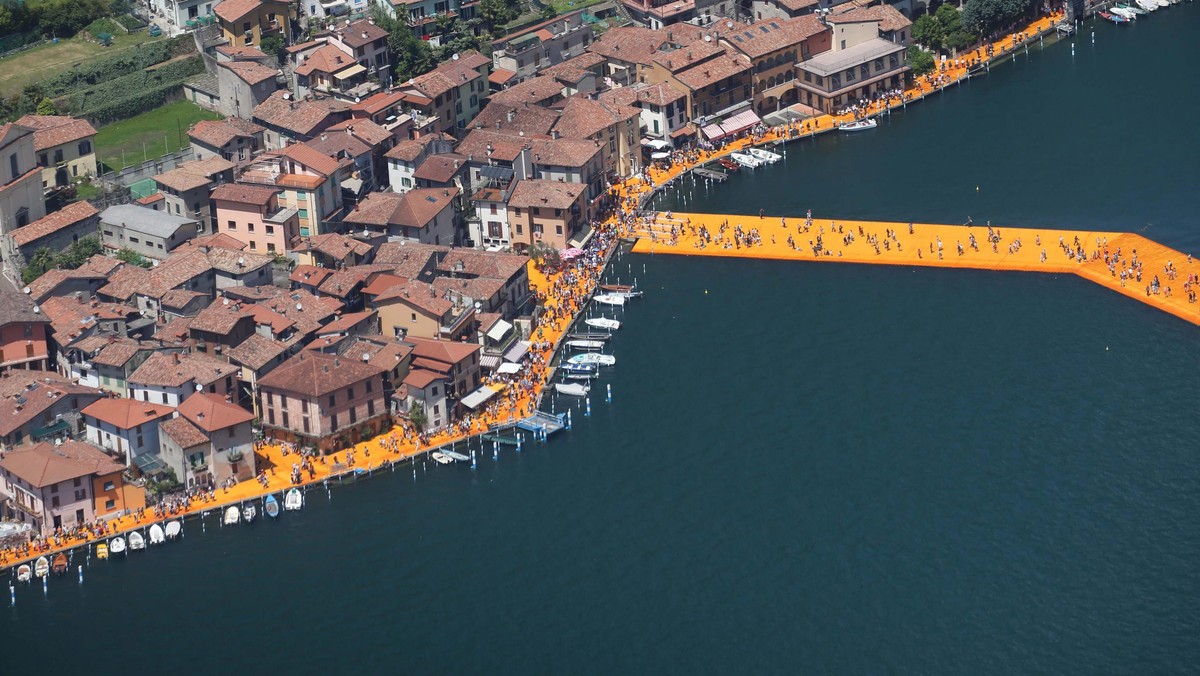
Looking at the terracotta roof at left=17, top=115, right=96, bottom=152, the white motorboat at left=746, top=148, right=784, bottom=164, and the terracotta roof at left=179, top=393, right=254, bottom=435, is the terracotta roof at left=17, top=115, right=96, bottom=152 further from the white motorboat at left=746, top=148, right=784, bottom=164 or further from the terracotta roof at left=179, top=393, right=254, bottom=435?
the white motorboat at left=746, top=148, right=784, bottom=164

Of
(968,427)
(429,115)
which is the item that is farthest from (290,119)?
(968,427)

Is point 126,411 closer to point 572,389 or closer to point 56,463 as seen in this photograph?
point 56,463

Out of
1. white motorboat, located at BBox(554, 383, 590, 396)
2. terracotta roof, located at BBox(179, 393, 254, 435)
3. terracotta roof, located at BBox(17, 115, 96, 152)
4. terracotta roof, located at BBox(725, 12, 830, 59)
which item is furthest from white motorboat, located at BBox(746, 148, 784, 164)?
terracotta roof, located at BBox(179, 393, 254, 435)

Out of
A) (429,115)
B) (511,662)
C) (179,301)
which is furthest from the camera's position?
(429,115)

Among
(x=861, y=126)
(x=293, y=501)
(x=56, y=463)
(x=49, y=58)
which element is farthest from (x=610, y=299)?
(x=49, y=58)

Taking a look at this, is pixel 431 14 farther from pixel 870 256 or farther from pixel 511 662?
Answer: pixel 511 662
